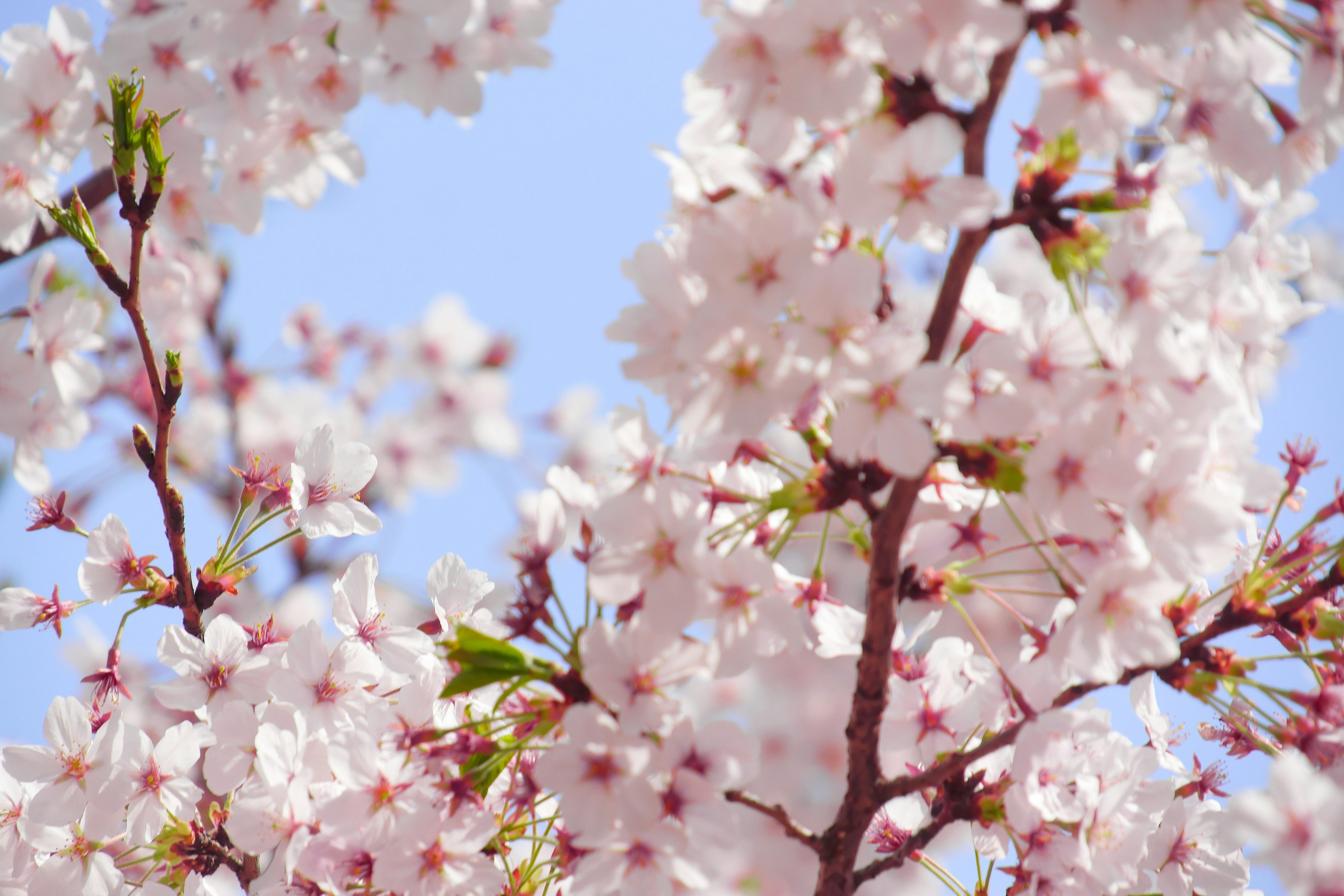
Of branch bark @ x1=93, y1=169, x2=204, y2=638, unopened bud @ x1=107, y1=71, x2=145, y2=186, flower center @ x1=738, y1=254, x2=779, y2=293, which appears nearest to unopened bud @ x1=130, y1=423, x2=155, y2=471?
branch bark @ x1=93, y1=169, x2=204, y2=638

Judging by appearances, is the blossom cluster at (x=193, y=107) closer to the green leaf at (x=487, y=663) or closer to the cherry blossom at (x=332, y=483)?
the cherry blossom at (x=332, y=483)

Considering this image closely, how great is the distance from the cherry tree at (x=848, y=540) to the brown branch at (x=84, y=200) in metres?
0.61

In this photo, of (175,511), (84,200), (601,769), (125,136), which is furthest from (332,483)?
(84,200)

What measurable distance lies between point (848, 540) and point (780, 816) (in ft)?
1.39

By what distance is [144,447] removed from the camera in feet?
5.43

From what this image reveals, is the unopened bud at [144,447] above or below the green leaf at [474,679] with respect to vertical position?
above

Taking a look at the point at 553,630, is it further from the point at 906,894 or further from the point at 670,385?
the point at 906,894

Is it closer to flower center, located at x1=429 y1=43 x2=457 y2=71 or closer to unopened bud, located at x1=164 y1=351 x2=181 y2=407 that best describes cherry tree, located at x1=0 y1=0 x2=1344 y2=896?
unopened bud, located at x1=164 y1=351 x2=181 y2=407

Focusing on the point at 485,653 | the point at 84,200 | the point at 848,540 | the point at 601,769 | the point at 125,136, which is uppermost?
the point at 84,200

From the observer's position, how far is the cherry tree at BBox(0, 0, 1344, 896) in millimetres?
1106

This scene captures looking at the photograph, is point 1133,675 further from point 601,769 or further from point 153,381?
point 153,381

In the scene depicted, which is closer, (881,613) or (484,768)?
(881,613)

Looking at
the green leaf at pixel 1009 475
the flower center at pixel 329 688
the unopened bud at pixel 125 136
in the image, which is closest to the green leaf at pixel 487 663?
the flower center at pixel 329 688

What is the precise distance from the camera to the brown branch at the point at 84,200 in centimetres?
244
